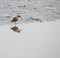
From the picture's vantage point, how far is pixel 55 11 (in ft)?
3.68

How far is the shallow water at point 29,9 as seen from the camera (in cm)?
104

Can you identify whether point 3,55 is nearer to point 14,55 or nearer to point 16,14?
point 14,55

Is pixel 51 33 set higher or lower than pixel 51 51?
higher

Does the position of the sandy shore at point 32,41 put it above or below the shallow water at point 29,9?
below

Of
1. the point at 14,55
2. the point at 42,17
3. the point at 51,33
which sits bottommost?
the point at 14,55

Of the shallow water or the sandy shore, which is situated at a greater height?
the shallow water

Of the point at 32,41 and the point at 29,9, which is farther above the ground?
the point at 29,9

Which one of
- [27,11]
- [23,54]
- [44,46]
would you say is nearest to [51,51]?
[44,46]

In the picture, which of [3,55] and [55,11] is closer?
[3,55]

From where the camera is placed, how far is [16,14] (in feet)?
3.47

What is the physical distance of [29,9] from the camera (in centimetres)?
108

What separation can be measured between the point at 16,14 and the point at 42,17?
173 millimetres

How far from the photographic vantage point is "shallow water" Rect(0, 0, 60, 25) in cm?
104

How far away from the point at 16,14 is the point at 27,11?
3.0 inches
